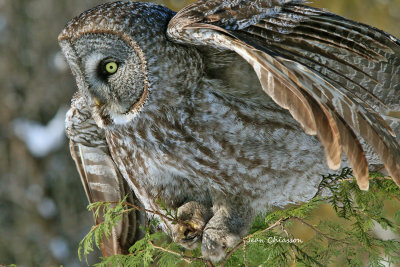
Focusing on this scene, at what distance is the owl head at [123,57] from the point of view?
2123 mm

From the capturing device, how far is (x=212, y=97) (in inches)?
85.7

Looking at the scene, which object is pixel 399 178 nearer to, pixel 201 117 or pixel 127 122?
pixel 201 117

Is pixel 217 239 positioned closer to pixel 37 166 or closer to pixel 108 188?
pixel 108 188

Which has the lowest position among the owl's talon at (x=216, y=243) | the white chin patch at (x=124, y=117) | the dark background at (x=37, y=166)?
the dark background at (x=37, y=166)

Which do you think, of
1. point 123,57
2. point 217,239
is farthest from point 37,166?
point 217,239

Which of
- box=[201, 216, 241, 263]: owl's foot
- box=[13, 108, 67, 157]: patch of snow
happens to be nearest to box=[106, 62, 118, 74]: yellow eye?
box=[201, 216, 241, 263]: owl's foot

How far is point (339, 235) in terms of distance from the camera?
6.82ft

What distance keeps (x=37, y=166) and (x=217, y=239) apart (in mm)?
4525

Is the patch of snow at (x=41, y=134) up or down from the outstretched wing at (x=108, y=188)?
down

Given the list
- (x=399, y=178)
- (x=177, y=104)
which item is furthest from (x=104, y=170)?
(x=399, y=178)

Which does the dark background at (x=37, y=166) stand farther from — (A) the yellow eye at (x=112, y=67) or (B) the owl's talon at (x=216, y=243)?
(B) the owl's talon at (x=216, y=243)

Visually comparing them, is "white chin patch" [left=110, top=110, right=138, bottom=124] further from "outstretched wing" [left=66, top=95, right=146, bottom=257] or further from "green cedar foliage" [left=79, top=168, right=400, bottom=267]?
"outstretched wing" [left=66, top=95, right=146, bottom=257]

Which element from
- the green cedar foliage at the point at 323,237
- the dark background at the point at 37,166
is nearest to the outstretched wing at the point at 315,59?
the green cedar foliage at the point at 323,237

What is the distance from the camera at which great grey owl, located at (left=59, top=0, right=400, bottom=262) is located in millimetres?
1828
